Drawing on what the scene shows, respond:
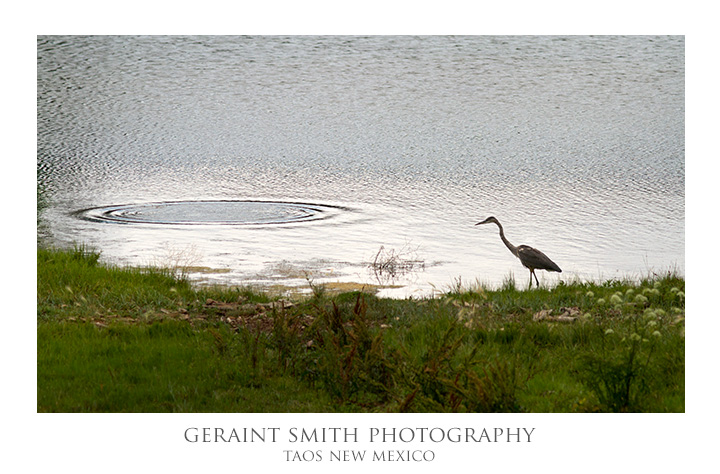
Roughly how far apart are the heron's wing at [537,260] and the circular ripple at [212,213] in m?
5.71

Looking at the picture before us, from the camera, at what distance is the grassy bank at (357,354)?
6977 millimetres

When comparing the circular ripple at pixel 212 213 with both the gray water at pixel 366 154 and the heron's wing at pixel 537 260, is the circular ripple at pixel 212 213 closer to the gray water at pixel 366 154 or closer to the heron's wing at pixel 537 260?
the gray water at pixel 366 154

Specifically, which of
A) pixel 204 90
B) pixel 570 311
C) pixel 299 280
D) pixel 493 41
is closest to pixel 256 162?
pixel 204 90

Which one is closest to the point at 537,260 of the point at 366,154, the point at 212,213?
the point at 212,213

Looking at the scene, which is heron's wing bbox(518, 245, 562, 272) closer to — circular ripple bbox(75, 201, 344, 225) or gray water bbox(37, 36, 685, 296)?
gray water bbox(37, 36, 685, 296)

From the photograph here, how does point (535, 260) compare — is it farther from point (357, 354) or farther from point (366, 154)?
point (366, 154)

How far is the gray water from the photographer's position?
15047 millimetres

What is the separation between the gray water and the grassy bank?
275 centimetres

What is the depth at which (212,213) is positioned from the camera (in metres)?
17.8

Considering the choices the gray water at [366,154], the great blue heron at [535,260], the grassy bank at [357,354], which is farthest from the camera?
the gray water at [366,154]

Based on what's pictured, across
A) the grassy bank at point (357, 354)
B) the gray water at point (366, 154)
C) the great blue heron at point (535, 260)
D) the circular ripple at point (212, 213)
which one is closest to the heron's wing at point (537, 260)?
the great blue heron at point (535, 260)

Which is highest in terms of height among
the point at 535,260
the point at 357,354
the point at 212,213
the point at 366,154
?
the point at 366,154

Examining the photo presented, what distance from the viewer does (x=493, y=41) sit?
29797 millimetres

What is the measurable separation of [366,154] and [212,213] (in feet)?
20.5
